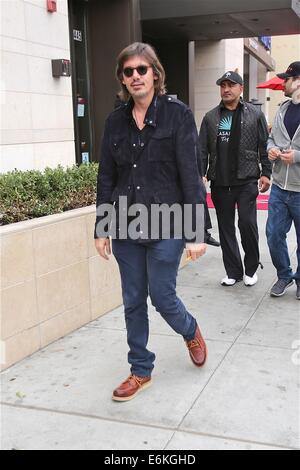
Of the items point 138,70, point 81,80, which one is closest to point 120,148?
point 138,70

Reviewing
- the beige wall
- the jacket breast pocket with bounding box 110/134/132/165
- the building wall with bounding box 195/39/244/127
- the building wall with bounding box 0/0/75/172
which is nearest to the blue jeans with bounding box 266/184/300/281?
the jacket breast pocket with bounding box 110/134/132/165

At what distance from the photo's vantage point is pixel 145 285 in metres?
3.37

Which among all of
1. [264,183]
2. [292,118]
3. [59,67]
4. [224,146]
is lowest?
[264,183]

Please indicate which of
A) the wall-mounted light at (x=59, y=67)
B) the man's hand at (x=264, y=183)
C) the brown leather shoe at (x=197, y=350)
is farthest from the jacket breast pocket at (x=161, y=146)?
the wall-mounted light at (x=59, y=67)

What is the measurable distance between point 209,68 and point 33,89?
880 cm

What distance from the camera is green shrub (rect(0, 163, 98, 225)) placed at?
4.23m

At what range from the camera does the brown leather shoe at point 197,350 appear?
3.65 meters

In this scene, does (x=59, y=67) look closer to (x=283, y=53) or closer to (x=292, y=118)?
(x=292, y=118)

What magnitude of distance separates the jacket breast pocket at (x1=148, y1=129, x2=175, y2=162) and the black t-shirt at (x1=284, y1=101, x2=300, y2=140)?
2.14 meters

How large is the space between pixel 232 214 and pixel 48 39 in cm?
350

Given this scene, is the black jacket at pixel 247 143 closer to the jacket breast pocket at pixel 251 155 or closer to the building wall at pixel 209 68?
the jacket breast pocket at pixel 251 155

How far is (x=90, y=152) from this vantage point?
32.1 ft

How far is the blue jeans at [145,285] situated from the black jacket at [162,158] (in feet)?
0.85

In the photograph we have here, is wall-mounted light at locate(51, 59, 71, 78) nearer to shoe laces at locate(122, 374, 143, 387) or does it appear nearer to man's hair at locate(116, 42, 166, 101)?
man's hair at locate(116, 42, 166, 101)
